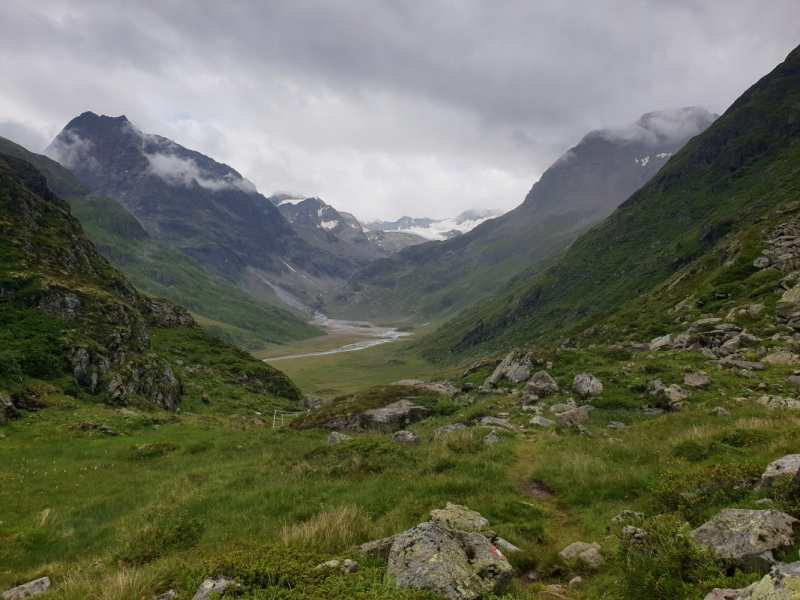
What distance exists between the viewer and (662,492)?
9.53 metres

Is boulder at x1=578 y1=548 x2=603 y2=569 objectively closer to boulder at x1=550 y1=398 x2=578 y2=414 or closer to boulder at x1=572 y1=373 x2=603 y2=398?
boulder at x1=550 y1=398 x2=578 y2=414

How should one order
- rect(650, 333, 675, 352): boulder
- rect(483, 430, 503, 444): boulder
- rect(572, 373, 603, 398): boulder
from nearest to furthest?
rect(483, 430, 503, 444): boulder
rect(572, 373, 603, 398): boulder
rect(650, 333, 675, 352): boulder

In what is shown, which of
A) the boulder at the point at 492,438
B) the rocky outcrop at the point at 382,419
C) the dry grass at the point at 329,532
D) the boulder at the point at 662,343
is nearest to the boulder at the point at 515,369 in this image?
the rocky outcrop at the point at 382,419

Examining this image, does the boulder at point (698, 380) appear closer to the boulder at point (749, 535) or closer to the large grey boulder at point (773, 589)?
the boulder at point (749, 535)

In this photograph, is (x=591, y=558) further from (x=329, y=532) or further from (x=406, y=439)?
(x=406, y=439)

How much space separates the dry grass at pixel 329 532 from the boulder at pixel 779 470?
29.9ft

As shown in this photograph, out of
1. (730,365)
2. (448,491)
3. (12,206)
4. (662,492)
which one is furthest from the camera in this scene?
(12,206)

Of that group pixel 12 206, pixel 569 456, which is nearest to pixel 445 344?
pixel 12 206

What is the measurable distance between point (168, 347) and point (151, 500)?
1751 inches

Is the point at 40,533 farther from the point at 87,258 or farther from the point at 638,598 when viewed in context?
the point at 87,258

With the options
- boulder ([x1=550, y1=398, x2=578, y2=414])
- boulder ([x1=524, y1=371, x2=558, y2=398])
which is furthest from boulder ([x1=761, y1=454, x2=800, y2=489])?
boulder ([x1=524, y1=371, x2=558, y2=398])

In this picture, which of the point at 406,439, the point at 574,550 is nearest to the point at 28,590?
the point at 574,550

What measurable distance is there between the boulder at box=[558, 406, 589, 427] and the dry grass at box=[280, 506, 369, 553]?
15.1 meters

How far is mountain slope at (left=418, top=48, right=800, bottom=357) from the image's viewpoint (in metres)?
91.9
